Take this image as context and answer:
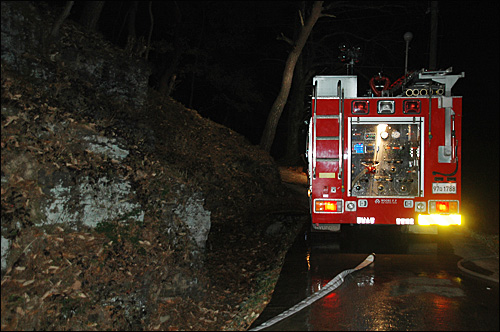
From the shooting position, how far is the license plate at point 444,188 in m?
8.83

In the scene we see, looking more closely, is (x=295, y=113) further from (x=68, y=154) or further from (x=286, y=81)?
(x=68, y=154)

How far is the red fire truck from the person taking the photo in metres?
8.84

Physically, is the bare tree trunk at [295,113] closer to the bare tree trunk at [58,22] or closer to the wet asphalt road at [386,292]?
the wet asphalt road at [386,292]

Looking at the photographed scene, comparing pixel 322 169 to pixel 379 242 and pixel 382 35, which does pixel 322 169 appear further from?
pixel 382 35

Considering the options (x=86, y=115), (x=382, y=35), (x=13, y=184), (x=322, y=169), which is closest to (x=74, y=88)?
(x=86, y=115)

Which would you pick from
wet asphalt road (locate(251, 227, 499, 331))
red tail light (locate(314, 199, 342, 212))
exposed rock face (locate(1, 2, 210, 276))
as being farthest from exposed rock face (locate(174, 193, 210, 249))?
red tail light (locate(314, 199, 342, 212))

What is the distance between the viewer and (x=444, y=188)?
885 centimetres

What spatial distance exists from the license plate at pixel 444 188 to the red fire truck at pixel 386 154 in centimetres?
2

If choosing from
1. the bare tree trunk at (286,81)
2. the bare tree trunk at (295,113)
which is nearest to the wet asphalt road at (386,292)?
A: the bare tree trunk at (286,81)

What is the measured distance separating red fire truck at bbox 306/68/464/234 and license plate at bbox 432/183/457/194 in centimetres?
2

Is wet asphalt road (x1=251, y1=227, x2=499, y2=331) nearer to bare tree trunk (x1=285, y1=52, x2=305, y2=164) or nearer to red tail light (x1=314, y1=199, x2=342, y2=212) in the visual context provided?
red tail light (x1=314, y1=199, x2=342, y2=212)

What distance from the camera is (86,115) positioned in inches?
320

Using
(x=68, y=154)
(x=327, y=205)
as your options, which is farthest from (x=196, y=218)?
(x=327, y=205)

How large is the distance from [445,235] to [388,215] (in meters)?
2.58
